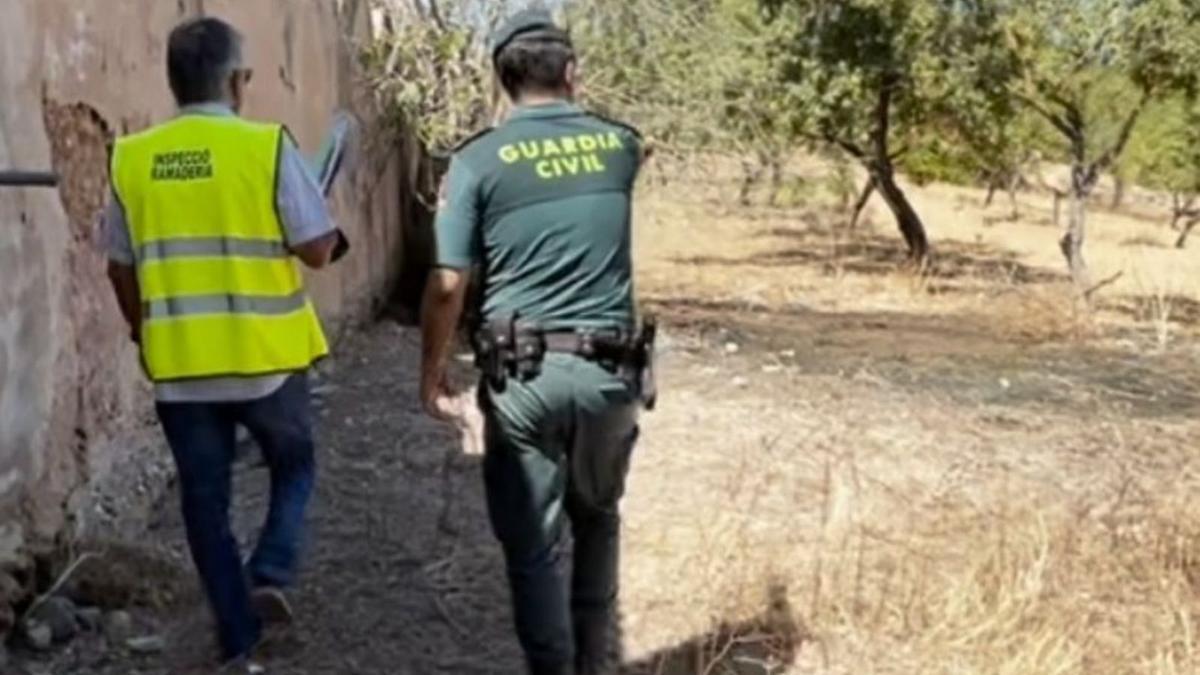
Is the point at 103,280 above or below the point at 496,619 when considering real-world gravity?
above

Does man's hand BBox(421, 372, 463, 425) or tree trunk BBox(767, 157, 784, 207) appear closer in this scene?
man's hand BBox(421, 372, 463, 425)

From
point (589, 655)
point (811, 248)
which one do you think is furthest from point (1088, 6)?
point (589, 655)

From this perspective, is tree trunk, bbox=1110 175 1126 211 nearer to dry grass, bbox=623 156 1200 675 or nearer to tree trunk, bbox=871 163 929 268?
tree trunk, bbox=871 163 929 268

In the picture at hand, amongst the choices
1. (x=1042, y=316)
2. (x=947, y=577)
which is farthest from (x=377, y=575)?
(x=1042, y=316)

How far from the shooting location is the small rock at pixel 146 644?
4473 millimetres

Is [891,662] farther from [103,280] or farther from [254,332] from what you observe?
[103,280]

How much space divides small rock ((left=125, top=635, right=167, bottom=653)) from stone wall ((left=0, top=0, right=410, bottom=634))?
0.33 m

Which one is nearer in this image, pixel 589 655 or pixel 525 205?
pixel 525 205

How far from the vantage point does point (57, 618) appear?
4.52 meters

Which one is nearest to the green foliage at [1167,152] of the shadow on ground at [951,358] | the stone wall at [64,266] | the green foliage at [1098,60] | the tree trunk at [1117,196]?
the green foliage at [1098,60]

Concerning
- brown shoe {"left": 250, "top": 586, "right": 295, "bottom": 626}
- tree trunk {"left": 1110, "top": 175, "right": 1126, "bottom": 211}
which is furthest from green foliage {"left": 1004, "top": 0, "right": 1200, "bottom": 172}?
tree trunk {"left": 1110, "top": 175, "right": 1126, "bottom": 211}

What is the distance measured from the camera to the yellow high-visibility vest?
398 cm

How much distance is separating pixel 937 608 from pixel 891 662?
35 cm

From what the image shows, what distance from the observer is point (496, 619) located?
4895 millimetres
